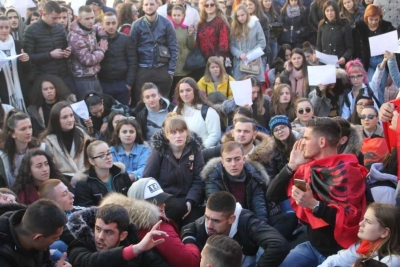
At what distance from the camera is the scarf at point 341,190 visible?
4.82 metres

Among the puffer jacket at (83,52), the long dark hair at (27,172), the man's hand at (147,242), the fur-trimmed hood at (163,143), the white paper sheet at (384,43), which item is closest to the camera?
the man's hand at (147,242)

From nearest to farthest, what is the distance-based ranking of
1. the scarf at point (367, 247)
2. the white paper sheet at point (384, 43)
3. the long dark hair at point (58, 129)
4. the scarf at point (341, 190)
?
1. the scarf at point (367, 247)
2. the scarf at point (341, 190)
3. the long dark hair at point (58, 129)
4. the white paper sheet at point (384, 43)

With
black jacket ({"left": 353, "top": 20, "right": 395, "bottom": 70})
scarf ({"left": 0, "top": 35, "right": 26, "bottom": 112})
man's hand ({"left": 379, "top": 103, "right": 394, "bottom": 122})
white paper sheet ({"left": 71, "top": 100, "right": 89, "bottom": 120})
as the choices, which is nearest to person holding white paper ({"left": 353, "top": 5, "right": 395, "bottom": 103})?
black jacket ({"left": 353, "top": 20, "right": 395, "bottom": 70})

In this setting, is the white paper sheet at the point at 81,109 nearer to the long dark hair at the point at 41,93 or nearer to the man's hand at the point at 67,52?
the long dark hair at the point at 41,93

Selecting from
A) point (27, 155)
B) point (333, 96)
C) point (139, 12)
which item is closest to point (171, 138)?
point (27, 155)

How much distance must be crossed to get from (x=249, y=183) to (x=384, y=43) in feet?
12.9

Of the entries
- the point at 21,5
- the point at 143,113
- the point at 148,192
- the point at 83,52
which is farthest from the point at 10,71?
the point at 148,192

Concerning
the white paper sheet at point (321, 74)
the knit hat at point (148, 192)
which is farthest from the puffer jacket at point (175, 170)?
the white paper sheet at point (321, 74)

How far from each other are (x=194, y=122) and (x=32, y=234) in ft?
14.0

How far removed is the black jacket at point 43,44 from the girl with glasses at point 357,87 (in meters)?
3.91

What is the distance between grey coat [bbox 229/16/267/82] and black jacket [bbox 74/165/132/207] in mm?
4431

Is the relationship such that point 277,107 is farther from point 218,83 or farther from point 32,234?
point 32,234

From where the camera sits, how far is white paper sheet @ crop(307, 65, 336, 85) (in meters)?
9.41

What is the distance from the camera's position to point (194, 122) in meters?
8.15
